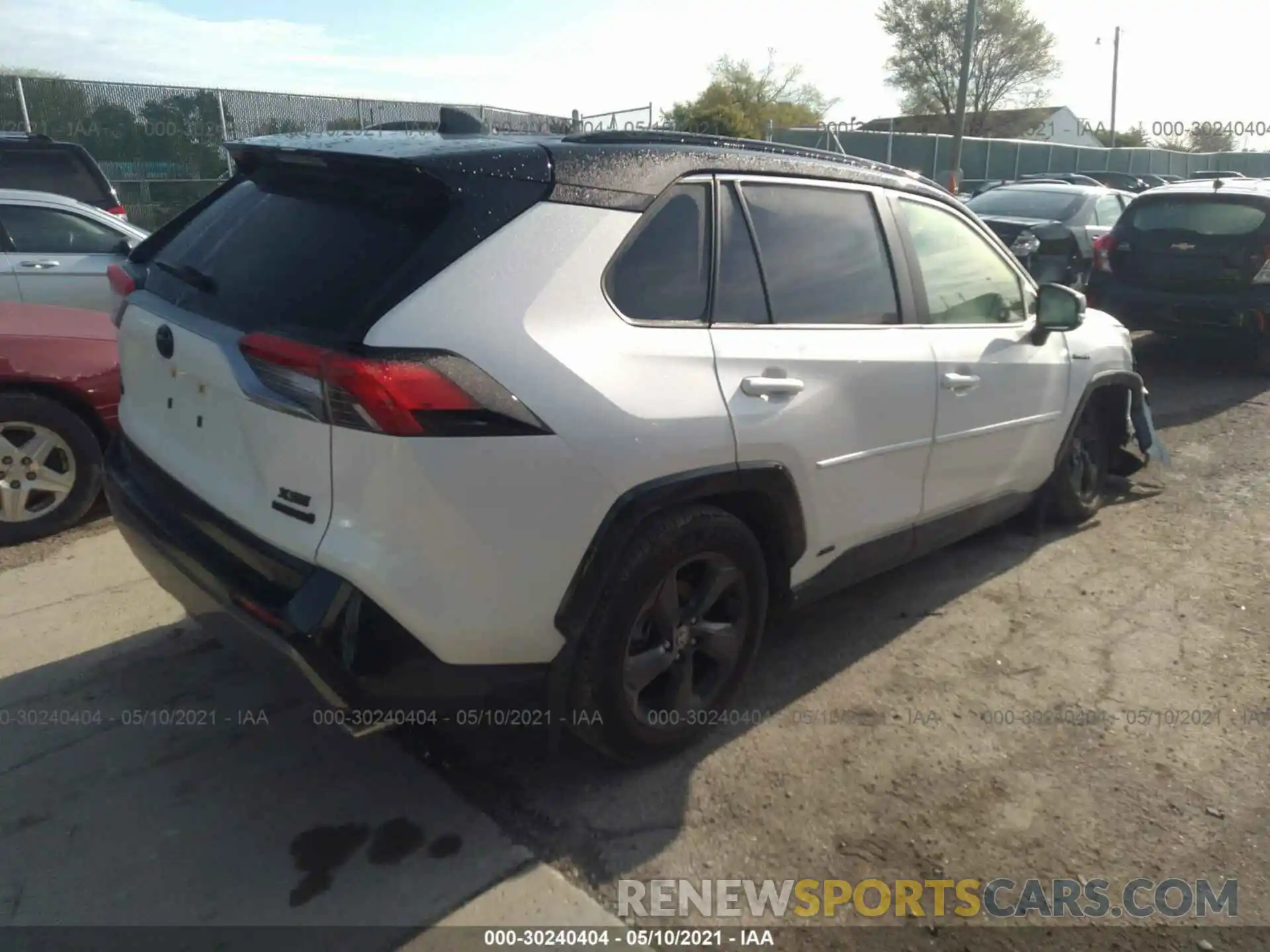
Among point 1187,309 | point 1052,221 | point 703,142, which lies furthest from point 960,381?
point 1052,221

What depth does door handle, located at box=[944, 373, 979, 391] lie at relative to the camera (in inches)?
147

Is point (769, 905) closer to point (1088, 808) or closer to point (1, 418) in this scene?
point (1088, 808)

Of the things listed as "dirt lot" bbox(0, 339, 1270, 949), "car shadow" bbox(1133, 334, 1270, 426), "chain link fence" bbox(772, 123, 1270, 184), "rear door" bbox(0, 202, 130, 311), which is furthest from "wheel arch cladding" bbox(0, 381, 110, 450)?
"chain link fence" bbox(772, 123, 1270, 184)

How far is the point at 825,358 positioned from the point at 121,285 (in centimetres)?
228

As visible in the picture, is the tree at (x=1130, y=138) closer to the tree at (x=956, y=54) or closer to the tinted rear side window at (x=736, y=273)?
the tree at (x=956, y=54)

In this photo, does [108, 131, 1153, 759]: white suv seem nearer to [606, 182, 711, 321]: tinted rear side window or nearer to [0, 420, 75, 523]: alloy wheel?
[606, 182, 711, 321]: tinted rear side window

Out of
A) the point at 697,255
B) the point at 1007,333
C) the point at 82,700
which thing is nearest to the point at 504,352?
the point at 697,255

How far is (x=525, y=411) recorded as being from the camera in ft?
7.89

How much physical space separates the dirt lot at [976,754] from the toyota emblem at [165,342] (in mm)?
1439

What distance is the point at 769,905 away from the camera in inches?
103

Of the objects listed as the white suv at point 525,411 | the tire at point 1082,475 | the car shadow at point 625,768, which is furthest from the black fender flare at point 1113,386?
the white suv at point 525,411

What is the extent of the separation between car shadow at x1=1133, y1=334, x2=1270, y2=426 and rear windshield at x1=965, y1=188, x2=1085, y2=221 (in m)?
1.76

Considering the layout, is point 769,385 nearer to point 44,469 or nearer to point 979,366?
point 979,366

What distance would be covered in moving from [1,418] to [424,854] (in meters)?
3.10
